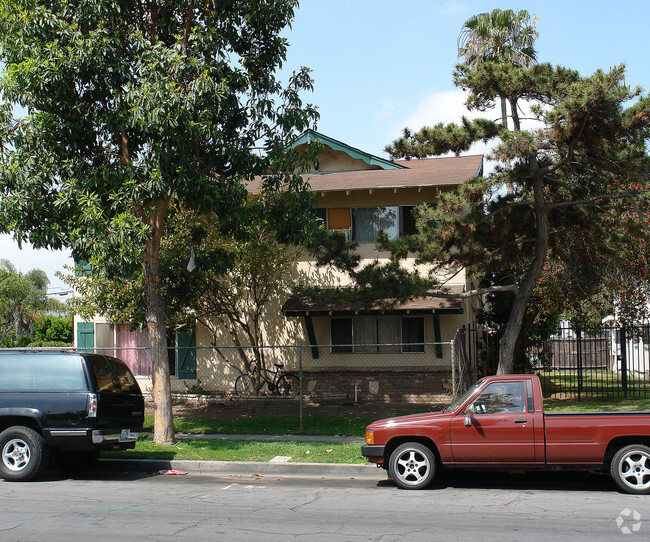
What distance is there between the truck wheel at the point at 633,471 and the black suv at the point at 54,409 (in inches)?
284

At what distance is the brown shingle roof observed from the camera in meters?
17.4

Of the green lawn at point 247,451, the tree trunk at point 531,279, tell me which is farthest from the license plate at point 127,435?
the tree trunk at point 531,279

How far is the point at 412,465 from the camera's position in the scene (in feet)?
29.6

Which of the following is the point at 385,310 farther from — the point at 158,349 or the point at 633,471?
the point at 633,471

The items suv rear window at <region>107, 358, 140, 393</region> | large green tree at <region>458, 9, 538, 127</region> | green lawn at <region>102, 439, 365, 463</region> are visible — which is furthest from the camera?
large green tree at <region>458, 9, 538, 127</region>

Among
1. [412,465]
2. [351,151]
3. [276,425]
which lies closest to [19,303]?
[351,151]

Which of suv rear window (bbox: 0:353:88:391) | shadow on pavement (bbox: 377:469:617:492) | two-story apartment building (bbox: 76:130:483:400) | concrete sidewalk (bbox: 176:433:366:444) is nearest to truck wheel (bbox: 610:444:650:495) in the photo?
shadow on pavement (bbox: 377:469:617:492)

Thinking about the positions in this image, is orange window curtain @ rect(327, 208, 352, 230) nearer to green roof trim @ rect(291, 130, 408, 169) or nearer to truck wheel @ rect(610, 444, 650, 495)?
green roof trim @ rect(291, 130, 408, 169)

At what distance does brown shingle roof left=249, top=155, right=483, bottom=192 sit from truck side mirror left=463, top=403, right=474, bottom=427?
8.80 meters

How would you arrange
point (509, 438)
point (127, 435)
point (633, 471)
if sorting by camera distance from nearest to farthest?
point (633, 471)
point (509, 438)
point (127, 435)

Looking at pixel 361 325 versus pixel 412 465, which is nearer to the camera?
pixel 412 465

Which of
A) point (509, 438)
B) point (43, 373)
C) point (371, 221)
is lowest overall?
point (509, 438)

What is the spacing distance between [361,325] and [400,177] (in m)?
4.31

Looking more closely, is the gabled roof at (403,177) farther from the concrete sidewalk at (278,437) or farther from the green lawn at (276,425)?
the concrete sidewalk at (278,437)
